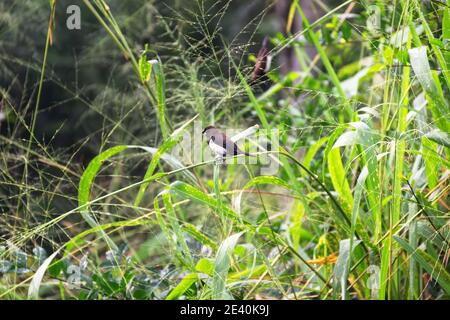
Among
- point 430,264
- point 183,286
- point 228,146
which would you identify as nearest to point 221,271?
point 183,286

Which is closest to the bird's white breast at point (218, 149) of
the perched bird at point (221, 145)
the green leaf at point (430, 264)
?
the perched bird at point (221, 145)

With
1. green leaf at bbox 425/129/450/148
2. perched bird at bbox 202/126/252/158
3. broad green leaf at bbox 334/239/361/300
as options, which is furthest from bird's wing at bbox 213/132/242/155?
green leaf at bbox 425/129/450/148

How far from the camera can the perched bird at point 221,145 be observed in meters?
1.56

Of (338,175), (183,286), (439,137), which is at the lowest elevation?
(183,286)

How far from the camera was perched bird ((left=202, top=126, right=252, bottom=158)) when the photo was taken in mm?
1562

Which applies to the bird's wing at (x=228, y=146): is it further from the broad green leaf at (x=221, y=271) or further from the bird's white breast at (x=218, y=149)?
the broad green leaf at (x=221, y=271)

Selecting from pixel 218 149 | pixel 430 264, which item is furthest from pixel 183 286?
pixel 430 264

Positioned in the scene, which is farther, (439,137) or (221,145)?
(221,145)

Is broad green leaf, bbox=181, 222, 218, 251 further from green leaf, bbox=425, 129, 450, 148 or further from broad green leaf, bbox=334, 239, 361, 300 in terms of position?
Answer: green leaf, bbox=425, 129, 450, 148

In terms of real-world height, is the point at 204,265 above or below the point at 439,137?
below

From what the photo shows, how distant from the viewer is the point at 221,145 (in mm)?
1591

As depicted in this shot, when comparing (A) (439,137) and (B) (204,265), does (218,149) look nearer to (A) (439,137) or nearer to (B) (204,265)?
(B) (204,265)
